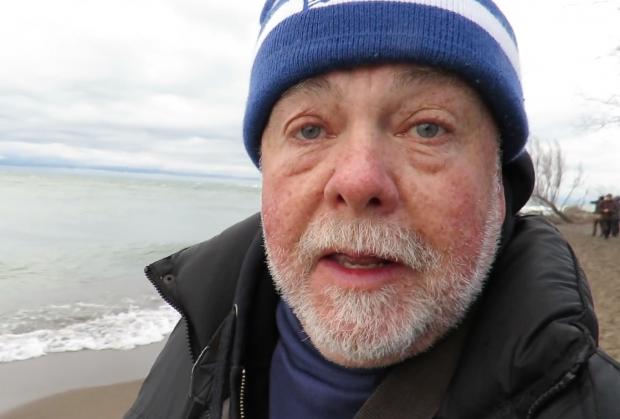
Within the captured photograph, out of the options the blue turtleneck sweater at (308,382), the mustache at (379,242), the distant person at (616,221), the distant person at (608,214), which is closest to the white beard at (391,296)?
the mustache at (379,242)

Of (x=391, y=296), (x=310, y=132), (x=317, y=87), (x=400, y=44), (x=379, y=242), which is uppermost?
(x=400, y=44)

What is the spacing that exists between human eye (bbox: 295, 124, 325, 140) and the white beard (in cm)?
26

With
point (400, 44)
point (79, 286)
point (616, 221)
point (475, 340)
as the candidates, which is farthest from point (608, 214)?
point (400, 44)

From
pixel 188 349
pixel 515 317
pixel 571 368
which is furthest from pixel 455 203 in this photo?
pixel 188 349

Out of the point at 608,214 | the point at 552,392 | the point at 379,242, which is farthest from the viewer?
the point at 608,214

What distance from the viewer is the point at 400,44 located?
3.88 feet

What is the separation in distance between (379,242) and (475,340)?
375mm

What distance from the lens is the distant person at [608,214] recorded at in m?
→ 19.6

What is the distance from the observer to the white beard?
1.14 metres

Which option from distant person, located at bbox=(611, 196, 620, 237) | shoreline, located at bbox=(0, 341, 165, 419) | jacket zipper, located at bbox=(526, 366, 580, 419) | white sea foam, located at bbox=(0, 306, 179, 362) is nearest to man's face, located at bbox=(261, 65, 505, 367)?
→ jacket zipper, located at bbox=(526, 366, 580, 419)

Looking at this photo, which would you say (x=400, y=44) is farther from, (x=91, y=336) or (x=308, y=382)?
(x=91, y=336)

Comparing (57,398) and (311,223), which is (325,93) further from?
(57,398)

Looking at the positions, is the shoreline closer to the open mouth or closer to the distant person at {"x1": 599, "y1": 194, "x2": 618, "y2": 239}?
the open mouth

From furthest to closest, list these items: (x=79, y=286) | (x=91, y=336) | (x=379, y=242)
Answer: (x=79, y=286) → (x=91, y=336) → (x=379, y=242)
